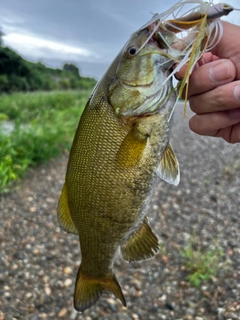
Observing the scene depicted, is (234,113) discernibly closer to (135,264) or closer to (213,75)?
(213,75)

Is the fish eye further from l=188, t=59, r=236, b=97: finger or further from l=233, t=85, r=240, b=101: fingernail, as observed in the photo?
l=233, t=85, r=240, b=101: fingernail

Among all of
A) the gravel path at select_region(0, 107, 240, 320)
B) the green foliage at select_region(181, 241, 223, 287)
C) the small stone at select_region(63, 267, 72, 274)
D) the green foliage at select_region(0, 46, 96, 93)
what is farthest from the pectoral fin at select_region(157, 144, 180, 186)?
the green foliage at select_region(0, 46, 96, 93)

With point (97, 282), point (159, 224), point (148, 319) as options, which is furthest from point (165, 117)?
point (159, 224)

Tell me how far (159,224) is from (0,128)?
3.37 meters

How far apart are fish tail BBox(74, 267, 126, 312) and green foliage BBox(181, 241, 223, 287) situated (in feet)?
5.97

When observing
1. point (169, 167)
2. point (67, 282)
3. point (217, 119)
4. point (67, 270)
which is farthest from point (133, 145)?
point (67, 270)

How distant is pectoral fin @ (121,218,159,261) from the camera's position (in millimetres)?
2018

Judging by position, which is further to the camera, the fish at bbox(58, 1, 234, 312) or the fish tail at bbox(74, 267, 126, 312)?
the fish tail at bbox(74, 267, 126, 312)

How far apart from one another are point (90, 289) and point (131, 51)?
1.30 metres

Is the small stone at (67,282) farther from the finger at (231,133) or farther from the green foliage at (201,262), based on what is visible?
the finger at (231,133)

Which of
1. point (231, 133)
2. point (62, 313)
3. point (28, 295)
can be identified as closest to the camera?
point (231, 133)

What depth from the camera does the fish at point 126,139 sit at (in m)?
1.63

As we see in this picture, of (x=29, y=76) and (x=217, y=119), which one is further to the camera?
(x=29, y=76)

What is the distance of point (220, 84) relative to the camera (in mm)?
1828
